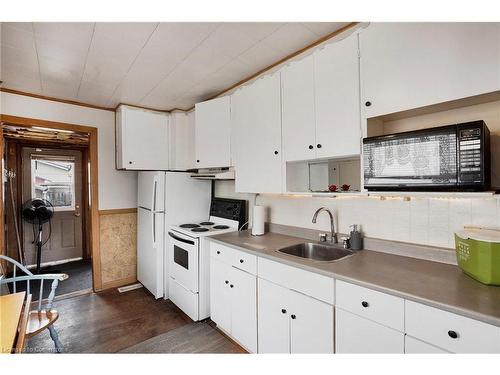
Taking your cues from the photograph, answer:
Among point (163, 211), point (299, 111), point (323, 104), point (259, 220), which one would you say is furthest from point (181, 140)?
point (323, 104)

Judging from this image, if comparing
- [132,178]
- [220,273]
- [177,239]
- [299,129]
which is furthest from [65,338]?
[299,129]

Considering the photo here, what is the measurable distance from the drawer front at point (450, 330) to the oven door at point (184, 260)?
1.81 meters

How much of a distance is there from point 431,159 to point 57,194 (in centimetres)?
529

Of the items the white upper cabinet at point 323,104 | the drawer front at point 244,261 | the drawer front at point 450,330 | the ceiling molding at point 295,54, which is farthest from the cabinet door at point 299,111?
the drawer front at point 450,330

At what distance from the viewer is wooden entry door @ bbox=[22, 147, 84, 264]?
4.16 m

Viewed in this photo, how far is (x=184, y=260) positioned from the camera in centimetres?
261

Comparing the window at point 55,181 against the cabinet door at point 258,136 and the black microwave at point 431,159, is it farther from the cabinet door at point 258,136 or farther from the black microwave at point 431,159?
the black microwave at point 431,159

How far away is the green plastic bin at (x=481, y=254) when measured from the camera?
1.09 metres

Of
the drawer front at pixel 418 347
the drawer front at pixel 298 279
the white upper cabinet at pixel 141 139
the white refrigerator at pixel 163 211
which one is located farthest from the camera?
the white upper cabinet at pixel 141 139

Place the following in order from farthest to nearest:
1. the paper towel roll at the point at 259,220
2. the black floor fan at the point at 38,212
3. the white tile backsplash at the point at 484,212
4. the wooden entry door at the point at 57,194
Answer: the wooden entry door at the point at 57,194, the black floor fan at the point at 38,212, the paper towel roll at the point at 259,220, the white tile backsplash at the point at 484,212

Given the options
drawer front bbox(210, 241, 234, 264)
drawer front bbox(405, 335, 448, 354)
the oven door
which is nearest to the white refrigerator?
the oven door

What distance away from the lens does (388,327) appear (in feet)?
3.85
